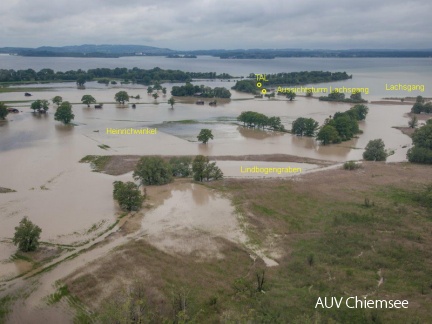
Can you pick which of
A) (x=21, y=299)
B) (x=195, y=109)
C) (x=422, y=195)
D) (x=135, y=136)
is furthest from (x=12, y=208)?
(x=195, y=109)

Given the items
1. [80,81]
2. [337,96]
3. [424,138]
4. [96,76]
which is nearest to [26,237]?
[424,138]

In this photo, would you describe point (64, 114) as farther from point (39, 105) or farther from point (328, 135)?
point (328, 135)

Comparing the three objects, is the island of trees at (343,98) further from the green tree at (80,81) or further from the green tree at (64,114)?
the green tree at (80,81)

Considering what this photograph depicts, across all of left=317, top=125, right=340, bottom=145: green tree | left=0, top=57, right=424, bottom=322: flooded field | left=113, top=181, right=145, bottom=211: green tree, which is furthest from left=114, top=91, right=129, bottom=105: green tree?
left=113, top=181, right=145, bottom=211: green tree

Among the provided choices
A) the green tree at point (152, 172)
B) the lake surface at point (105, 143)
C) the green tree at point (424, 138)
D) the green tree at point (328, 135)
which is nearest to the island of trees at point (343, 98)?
the lake surface at point (105, 143)

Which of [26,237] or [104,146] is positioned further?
[104,146]

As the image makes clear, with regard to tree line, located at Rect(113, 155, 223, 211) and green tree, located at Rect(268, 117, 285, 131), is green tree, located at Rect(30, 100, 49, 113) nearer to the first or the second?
green tree, located at Rect(268, 117, 285, 131)
